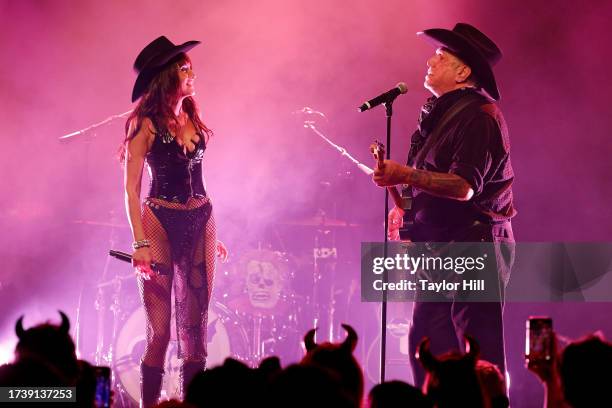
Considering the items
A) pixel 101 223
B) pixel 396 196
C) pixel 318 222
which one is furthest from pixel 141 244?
pixel 318 222

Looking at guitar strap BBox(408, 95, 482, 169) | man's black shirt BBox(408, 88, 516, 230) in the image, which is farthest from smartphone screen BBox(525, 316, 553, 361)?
guitar strap BBox(408, 95, 482, 169)

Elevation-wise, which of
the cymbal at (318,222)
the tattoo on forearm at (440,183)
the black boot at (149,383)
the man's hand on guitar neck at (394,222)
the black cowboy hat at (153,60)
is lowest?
the black boot at (149,383)

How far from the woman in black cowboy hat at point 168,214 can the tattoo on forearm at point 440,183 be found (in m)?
1.54

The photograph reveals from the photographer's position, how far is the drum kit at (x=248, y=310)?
793cm

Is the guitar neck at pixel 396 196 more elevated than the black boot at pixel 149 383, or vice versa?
the guitar neck at pixel 396 196

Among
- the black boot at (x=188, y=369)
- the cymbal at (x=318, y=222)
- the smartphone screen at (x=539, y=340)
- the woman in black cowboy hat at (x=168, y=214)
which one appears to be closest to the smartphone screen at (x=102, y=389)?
the smartphone screen at (x=539, y=340)

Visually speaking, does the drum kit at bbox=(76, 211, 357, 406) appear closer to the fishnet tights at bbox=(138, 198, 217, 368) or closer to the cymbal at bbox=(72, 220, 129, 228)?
the cymbal at bbox=(72, 220, 129, 228)

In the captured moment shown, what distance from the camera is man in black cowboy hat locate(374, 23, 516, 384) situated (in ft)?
16.1

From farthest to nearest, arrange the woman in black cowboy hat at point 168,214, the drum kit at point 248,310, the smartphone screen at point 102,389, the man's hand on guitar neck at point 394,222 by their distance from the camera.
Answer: the drum kit at point 248,310 < the man's hand on guitar neck at point 394,222 < the woman in black cowboy hat at point 168,214 < the smartphone screen at point 102,389

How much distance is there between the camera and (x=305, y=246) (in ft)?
29.1

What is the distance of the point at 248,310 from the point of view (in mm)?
8484

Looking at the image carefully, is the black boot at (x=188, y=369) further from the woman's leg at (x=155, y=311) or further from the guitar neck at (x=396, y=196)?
the guitar neck at (x=396, y=196)

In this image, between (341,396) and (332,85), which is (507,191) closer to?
(341,396)

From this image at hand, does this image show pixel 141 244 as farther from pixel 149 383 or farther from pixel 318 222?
pixel 318 222
